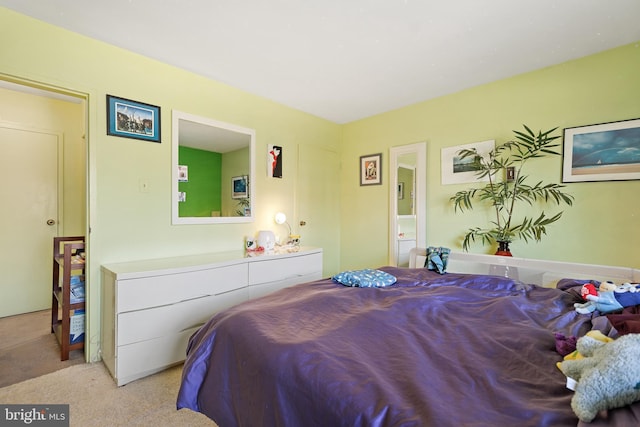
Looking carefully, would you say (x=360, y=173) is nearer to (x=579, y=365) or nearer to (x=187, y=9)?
(x=187, y=9)

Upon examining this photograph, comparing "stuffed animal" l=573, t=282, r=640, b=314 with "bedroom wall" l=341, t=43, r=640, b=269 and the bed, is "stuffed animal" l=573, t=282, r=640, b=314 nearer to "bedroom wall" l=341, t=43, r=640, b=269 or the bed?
the bed

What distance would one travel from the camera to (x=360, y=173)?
3.83m

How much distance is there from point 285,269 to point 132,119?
1.85 metres

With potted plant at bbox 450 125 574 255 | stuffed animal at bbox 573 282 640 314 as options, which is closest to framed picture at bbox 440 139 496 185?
potted plant at bbox 450 125 574 255

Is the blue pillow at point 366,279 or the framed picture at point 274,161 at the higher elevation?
the framed picture at point 274,161

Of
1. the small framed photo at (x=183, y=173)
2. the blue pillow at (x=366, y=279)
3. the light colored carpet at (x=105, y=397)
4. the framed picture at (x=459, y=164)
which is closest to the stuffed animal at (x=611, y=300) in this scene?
the blue pillow at (x=366, y=279)

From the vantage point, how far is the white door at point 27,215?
2936mm

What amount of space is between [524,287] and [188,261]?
7.87ft

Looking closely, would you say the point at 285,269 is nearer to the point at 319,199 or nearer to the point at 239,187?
the point at 239,187

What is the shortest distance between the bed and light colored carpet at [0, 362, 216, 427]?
0.60 meters

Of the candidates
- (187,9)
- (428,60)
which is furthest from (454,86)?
(187,9)

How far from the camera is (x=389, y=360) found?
0.93 meters

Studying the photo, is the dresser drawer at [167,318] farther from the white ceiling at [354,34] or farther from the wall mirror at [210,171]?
the white ceiling at [354,34]

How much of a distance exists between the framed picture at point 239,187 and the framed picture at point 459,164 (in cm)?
213
